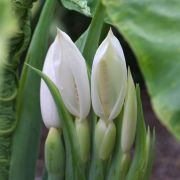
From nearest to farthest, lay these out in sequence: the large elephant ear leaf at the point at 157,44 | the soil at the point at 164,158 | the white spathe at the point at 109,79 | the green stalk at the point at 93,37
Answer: the large elephant ear leaf at the point at 157,44 < the white spathe at the point at 109,79 < the green stalk at the point at 93,37 < the soil at the point at 164,158

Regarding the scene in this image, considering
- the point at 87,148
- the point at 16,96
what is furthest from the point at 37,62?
the point at 87,148

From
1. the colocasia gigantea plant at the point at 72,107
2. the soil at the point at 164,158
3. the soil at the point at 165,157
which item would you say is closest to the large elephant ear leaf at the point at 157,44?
the colocasia gigantea plant at the point at 72,107

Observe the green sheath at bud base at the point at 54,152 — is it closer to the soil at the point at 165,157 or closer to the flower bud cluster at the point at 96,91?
the flower bud cluster at the point at 96,91

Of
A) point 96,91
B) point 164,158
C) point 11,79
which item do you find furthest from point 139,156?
point 164,158

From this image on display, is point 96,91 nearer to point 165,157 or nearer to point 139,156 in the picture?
point 139,156

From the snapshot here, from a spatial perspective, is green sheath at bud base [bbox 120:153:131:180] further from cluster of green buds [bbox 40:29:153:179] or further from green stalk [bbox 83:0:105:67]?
green stalk [bbox 83:0:105:67]

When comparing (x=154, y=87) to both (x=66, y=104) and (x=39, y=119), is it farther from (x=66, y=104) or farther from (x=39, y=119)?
(x=39, y=119)

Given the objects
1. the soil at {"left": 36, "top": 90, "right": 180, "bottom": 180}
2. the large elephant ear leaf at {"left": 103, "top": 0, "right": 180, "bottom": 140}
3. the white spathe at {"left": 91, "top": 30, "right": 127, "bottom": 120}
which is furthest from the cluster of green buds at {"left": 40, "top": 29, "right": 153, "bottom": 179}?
the soil at {"left": 36, "top": 90, "right": 180, "bottom": 180}

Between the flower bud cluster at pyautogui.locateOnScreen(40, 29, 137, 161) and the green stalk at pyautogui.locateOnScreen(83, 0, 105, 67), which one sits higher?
the green stalk at pyautogui.locateOnScreen(83, 0, 105, 67)
